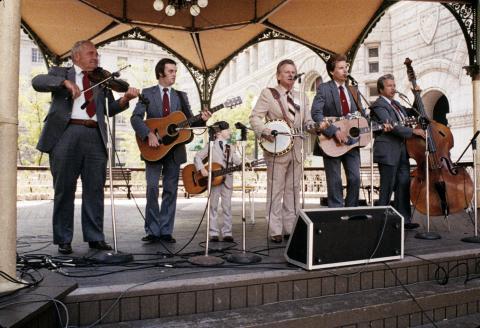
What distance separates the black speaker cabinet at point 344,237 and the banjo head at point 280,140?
1.15 metres

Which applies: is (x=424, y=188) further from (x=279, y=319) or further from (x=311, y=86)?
(x=311, y=86)

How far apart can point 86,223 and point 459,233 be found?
4.64 m

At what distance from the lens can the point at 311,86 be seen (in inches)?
1075

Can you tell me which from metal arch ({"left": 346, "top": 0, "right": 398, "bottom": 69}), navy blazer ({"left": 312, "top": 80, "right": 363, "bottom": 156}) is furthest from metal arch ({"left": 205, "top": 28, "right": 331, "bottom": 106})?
navy blazer ({"left": 312, "top": 80, "right": 363, "bottom": 156})

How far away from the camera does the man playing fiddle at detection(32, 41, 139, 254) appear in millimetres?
4059

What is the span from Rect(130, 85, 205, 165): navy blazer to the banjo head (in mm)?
817

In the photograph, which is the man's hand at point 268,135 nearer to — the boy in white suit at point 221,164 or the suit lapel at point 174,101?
the boy in white suit at point 221,164

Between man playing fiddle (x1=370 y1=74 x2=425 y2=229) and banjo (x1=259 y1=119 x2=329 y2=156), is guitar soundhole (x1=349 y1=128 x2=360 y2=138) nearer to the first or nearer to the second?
banjo (x1=259 y1=119 x2=329 y2=156)

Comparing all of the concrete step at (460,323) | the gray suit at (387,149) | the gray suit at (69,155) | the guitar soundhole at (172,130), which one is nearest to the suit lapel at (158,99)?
the guitar soundhole at (172,130)

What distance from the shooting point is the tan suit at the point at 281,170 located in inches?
188

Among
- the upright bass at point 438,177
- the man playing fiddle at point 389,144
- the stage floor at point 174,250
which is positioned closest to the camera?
the stage floor at point 174,250

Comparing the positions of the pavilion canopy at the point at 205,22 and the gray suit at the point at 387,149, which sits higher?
the pavilion canopy at the point at 205,22

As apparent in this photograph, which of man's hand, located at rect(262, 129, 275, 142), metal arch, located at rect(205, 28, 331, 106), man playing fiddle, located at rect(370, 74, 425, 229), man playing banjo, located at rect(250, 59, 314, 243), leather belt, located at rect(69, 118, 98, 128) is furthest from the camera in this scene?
metal arch, located at rect(205, 28, 331, 106)

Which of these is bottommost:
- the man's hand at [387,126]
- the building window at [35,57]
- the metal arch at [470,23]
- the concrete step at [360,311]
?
the concrete step at [360,311]
